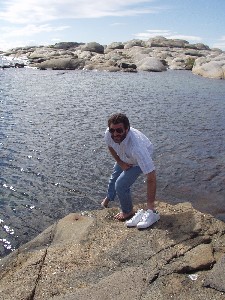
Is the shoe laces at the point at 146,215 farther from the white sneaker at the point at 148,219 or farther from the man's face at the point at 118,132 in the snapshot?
the man's face at the point at 118,132

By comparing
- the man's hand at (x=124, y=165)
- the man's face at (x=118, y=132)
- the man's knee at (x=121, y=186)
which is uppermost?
the man's face at (x=118, y=132)

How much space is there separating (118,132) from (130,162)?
89 cm

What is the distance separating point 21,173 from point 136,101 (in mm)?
16717

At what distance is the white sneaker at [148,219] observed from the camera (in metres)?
7.02

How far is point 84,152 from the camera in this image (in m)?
14.8

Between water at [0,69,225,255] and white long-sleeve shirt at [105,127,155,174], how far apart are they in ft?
10.2

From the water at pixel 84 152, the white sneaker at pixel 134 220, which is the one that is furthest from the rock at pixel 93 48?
the white sneaker at pixel 134 220

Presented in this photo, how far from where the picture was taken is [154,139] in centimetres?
1708

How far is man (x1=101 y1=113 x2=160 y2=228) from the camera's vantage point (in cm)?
702

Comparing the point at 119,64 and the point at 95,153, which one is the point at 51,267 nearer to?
the point at 95,153

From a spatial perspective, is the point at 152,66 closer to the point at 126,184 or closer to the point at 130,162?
the point at 130,162

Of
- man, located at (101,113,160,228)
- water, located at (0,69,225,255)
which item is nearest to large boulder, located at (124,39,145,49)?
water, located at (0,69,225,255)

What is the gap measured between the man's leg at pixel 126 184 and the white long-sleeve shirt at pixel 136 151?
18 centimetres

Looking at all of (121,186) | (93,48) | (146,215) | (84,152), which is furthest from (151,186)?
(93,48)
